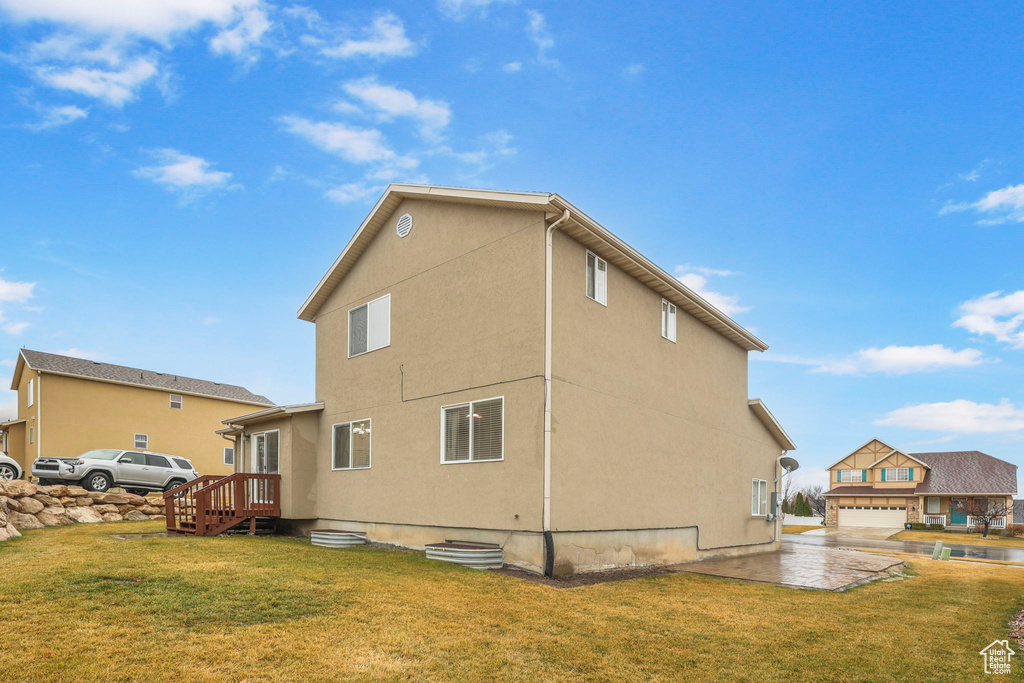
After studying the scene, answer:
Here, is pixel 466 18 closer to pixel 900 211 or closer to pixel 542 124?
pixel 542 124

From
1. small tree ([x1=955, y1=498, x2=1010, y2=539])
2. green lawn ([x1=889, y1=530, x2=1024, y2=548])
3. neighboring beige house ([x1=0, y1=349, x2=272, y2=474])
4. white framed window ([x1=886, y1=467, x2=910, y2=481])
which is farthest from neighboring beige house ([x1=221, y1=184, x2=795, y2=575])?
white framed window ([x1=886, y1=467, x2=910, y2=481])

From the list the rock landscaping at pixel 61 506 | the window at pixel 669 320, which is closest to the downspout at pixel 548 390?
the window at pixel 669 320

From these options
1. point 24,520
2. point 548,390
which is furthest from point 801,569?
point 24,520

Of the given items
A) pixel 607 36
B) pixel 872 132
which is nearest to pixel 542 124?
pixel 607 36

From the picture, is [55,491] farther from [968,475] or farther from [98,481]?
[968,475]

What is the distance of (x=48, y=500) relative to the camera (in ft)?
55.1

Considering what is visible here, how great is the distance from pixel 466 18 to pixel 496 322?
25.1 feet

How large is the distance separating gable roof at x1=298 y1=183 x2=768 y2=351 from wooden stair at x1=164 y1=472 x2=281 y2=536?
5.24 m

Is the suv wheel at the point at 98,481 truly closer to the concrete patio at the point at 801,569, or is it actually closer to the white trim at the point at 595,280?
the white trim at the point at 595,280

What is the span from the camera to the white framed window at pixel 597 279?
1265 centimetres

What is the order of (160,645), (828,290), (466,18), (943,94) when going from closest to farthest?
(160,645), (466,18), (943,94), (828,290)

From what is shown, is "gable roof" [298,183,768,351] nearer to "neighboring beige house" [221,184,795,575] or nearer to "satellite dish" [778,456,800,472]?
"neighboring beige house" [221,184,795,575]

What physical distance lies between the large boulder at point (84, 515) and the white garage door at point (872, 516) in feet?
163

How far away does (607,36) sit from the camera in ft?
48.5
